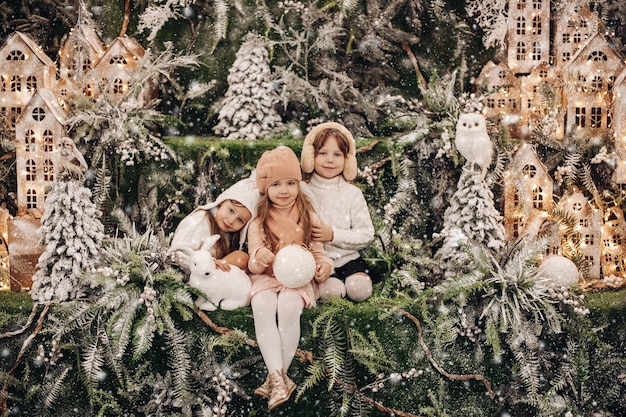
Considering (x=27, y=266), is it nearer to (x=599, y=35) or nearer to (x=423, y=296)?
(x=423, y=296)

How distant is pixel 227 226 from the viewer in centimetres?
435

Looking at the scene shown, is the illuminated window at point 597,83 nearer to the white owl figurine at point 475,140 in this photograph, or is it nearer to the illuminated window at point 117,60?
the white owl figurine at point 475,140

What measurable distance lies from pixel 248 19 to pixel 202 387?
2.63 m

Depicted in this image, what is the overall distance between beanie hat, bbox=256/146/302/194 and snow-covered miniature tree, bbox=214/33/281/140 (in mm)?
609

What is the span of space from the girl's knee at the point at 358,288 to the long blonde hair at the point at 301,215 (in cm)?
34

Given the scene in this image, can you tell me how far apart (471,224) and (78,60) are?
2.80 m

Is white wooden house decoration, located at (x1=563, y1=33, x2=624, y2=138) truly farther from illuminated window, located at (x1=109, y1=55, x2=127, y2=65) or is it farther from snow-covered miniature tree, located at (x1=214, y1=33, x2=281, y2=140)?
illuminated window, located at (x1=109, y1=55, x2=127, y2=65)

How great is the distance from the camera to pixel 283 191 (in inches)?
166

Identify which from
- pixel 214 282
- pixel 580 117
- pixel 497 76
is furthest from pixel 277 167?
pixel 580 117

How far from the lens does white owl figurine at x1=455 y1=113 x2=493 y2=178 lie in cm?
448

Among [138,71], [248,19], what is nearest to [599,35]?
[248,19]

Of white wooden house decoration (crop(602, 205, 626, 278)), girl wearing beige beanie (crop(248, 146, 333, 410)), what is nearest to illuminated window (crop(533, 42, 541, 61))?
white wooden house decoration (crop(602, 205, 626, 278))

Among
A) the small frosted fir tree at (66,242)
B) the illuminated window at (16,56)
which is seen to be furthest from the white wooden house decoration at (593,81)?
the illuminated window at (16,56)

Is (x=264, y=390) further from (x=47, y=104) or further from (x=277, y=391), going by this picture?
(x=47, y=104)
